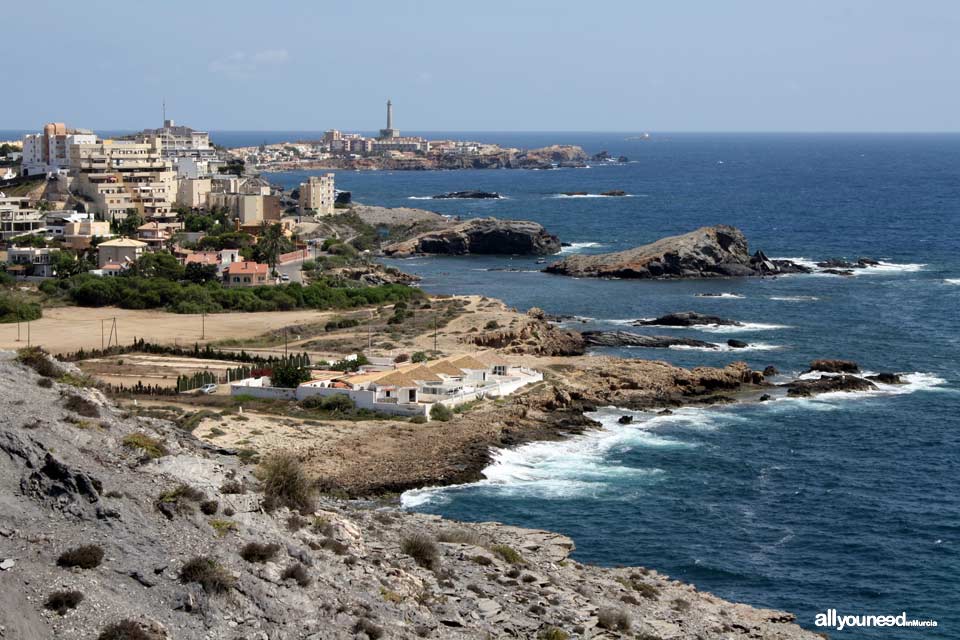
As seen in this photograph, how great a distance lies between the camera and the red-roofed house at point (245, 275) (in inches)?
3671

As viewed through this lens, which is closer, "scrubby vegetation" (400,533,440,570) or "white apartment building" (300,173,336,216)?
"scrubby vegetation" (400,533,440,570)

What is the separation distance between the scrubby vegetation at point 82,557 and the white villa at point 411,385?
1278 inches

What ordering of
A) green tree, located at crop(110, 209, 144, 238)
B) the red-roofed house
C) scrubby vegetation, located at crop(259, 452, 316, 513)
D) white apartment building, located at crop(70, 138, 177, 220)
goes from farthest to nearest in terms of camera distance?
white apartment building, located at crop(70, 138, 177, 220)
green tree, located at crop(110, 209, 144, 238)
the red-roofed house
scrubby vegetation, located at crop(259, 452, 316, 513)

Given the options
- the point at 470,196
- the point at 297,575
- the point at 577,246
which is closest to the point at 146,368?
the point at 297,575

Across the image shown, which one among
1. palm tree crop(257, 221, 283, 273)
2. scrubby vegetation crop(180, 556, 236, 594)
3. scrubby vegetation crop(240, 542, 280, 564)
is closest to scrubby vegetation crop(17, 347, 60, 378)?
scrubby vegetation crop(240, 542, 280, 564)

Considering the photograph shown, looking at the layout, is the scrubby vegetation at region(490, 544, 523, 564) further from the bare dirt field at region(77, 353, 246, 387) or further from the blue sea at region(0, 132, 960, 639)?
the bare dirt field at region(77, 353, 246, 387)

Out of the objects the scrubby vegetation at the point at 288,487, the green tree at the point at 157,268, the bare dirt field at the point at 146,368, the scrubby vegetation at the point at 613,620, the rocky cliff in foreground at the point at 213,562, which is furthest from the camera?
the green tree at the point at 157,268

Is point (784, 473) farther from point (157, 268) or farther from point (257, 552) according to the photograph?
point (157, 268)

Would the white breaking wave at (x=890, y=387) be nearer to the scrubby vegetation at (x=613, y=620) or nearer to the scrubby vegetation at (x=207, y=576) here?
the scrubby vegetation at (x=613, y=620)

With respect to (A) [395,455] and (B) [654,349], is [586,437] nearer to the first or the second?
(A) [395,455]

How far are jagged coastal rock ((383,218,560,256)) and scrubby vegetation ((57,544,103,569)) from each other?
106 m

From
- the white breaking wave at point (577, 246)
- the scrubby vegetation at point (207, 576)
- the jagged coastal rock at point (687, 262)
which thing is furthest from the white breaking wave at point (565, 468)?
the white breaking wave at point (577, 246)

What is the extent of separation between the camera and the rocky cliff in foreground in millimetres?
19375

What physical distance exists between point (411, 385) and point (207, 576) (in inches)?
1320
